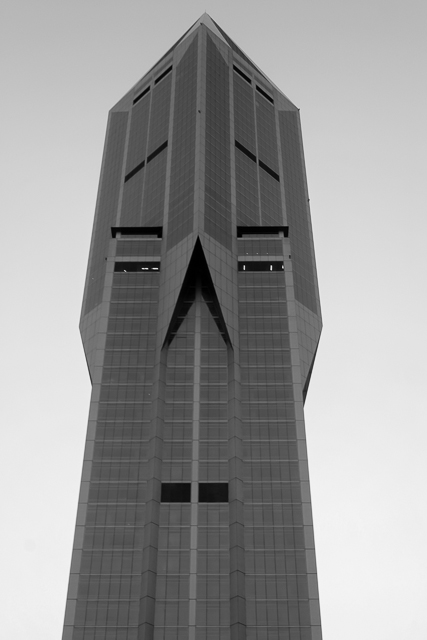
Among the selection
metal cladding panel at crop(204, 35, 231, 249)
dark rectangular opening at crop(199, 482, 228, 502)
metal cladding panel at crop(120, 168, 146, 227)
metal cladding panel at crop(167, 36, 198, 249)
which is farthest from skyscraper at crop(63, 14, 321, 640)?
metal cladding panel at crop(120, 168, 146, 227)

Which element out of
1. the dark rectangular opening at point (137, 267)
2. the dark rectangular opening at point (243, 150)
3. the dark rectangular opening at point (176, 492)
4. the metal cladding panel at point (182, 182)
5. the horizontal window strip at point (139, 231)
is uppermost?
the dark rectangular opening at point (243, 150)

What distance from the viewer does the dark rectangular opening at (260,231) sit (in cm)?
17525

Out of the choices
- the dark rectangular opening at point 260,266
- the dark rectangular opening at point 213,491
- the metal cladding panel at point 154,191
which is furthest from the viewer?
the metal cladding panel at point 154,191

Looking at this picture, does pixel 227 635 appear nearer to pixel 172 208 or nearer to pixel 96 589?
pixel 96 589

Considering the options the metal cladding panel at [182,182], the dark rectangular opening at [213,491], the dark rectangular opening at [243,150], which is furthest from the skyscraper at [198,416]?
the dark rectangular opening at [243,150]

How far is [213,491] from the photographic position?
440 ft

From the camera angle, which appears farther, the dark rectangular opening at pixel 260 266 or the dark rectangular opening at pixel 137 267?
the dark rectangular opening at pixel 260 266

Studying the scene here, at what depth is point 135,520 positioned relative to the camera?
130375 millimetres

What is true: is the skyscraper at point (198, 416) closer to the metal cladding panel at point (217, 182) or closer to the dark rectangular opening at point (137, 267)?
the dark rectangular opening at point (137, 267)

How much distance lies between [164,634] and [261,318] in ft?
213

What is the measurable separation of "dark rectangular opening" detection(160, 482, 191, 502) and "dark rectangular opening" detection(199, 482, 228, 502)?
2.26m

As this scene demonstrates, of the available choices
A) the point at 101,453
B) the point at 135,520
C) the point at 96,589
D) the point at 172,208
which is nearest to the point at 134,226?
the point at 172,208

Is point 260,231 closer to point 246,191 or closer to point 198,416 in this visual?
point 246,191

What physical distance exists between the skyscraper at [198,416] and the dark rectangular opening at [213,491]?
243mm
